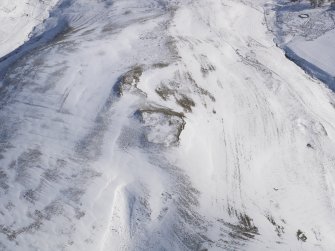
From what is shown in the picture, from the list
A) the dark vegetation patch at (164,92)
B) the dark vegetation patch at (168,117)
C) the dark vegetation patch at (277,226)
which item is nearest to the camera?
the dark vegetation patch at (277,226)

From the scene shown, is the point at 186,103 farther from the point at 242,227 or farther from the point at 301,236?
the point at 301,236

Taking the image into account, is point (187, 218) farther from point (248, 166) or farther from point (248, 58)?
point (248, 58)

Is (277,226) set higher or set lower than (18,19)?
lower

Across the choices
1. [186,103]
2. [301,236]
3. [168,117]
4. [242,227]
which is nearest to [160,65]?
[186,103]

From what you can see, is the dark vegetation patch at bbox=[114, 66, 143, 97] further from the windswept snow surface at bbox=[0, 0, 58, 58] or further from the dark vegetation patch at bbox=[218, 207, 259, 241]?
the windswept snow surface at bbox=[0, 0, 58, 58]

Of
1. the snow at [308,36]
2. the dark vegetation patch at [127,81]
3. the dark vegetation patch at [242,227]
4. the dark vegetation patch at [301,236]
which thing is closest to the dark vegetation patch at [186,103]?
the dark vegetation patch at [127,81]

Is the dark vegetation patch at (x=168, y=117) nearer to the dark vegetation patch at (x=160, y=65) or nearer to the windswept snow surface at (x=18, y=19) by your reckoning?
the dark vegetation patch at (x=160, y=65)

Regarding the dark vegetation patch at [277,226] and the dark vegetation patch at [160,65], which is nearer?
the dark vegetation patch at [277,226]

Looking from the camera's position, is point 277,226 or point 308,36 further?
point 308,36

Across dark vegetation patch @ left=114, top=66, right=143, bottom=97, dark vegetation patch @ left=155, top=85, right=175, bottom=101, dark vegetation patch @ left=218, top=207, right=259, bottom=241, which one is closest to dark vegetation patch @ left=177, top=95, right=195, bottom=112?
dark vegetation patch @ left=155, top=85, right=175, bottom=101
